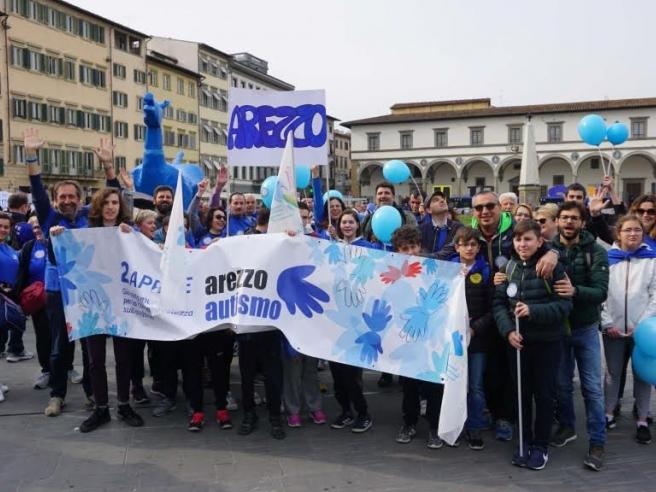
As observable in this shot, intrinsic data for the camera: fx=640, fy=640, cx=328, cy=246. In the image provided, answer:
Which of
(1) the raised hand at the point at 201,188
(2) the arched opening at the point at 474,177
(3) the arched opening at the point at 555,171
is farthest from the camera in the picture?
(2) the arched opening at the point at 474,177

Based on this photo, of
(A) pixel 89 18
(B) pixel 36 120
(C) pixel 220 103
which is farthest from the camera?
(C) pixel 220 103

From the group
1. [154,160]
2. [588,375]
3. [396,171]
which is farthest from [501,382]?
[396,171]

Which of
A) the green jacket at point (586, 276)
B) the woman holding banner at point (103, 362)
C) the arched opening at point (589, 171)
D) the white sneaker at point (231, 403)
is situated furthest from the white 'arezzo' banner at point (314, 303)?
the arched opening at point (589, 171)

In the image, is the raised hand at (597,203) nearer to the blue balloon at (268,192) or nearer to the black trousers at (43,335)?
the blue balloon at (268,192)

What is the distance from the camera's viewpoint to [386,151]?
69562mm

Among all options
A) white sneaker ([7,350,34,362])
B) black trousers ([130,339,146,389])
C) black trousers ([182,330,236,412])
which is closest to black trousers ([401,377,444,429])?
black trousers ([182,330,236,412])

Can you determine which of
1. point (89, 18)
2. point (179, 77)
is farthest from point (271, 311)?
point (179, 77)

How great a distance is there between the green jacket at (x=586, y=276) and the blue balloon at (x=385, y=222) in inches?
96.5

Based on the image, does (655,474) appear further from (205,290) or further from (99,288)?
(99,288)

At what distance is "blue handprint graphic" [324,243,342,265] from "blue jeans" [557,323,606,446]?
1.78 m

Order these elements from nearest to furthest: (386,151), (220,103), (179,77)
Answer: (179,77) → (220,103) → (386,151)

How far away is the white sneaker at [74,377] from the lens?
6512mm

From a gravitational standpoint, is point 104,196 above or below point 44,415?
above

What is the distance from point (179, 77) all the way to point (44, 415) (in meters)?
54.8
